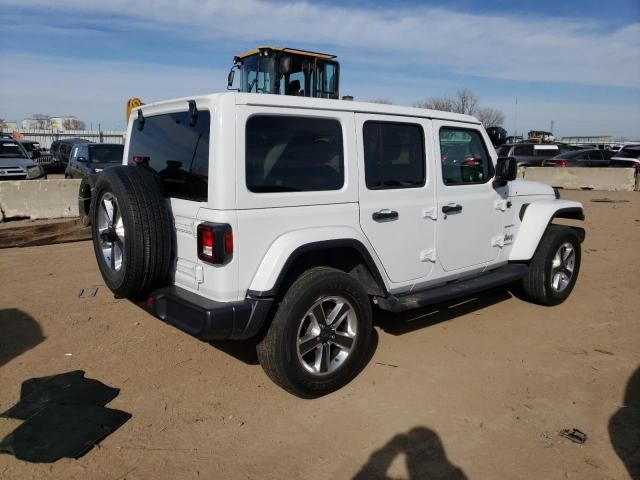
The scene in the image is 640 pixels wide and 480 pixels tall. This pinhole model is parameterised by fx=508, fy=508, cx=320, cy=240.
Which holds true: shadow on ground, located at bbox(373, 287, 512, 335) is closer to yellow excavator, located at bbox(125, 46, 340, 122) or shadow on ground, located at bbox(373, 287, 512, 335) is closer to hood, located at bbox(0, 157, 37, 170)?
yellow excavator, located at bbox(125, 46, 340, 122)

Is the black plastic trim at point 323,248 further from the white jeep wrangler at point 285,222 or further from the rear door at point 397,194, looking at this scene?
the rear door at point 397,194

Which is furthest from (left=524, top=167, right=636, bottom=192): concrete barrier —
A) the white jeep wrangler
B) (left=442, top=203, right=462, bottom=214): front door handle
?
the white jeep wrangler

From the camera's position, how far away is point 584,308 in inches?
216

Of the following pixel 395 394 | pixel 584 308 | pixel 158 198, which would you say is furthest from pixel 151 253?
pixel 584 308

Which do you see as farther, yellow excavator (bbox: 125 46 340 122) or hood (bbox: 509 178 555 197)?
yellow excavator (bbox: 125 46 340 122)

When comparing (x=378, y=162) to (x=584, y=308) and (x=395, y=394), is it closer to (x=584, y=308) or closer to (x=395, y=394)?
(x=395, y=394)

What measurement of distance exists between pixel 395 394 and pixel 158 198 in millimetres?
2147

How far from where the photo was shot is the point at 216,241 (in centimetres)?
306

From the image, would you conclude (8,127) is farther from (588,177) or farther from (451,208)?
(451,208)

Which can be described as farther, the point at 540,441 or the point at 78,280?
the point at 78,280

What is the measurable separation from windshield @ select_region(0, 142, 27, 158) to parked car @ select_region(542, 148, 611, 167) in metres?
18.1

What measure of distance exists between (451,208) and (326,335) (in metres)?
1.64

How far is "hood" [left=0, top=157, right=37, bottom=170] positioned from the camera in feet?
42.6

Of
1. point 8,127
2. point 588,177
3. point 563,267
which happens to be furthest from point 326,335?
point 8,127
